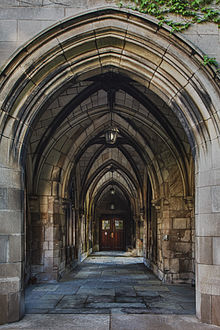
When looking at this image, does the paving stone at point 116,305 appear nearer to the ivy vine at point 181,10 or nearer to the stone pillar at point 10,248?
the stone pillar at point 10,248

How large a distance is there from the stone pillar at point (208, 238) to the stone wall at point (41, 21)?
1266mm

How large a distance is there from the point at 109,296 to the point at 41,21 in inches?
168

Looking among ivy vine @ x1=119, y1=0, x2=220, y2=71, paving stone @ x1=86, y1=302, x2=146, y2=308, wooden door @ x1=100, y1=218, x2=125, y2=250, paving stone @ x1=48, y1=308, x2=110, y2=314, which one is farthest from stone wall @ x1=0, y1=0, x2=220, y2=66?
wooden door @ x1=100, y1=218, x2=125, y2=250

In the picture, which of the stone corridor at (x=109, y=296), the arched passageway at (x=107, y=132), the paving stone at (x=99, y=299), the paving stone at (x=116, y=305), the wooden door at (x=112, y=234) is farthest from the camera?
the wooden door at (x=112, y=234)

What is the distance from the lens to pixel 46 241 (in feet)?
25.6

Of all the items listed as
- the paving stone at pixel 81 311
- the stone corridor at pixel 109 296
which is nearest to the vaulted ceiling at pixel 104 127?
the stone corridor at pixel 109 296

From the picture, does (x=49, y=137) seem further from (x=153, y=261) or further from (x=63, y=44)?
(x=153, y=261)

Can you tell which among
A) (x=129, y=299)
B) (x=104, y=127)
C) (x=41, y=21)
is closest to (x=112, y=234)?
(x=104, y=127)

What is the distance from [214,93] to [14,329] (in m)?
3.51

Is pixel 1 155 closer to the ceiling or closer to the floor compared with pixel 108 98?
closer to the floor

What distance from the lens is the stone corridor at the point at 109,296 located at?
16.8 feet

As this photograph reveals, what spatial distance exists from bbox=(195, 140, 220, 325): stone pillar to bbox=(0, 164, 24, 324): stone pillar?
2.14m

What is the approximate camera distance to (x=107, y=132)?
8.40m

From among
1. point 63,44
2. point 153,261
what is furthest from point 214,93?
point 153,261
